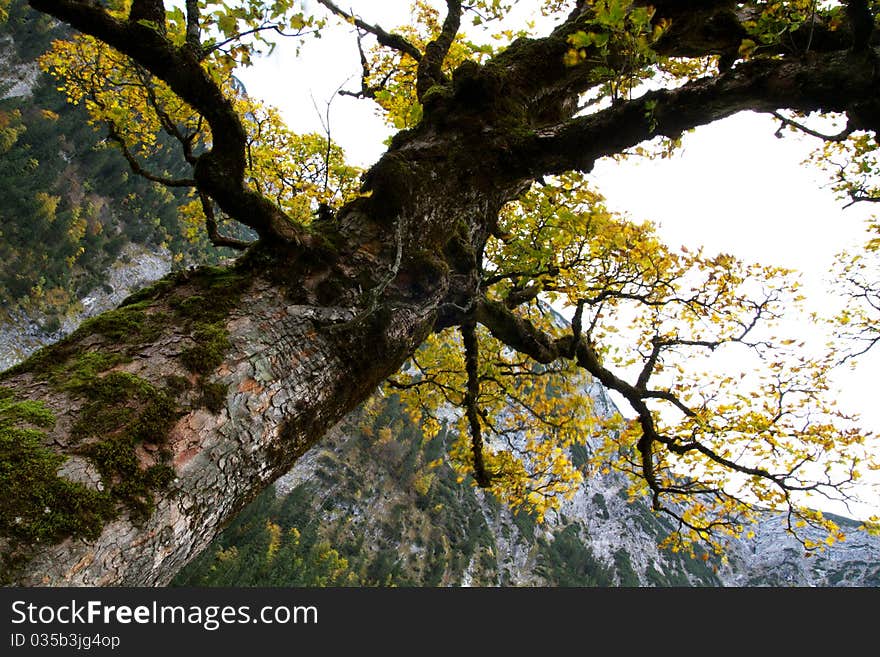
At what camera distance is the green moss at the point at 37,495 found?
123 centimetres

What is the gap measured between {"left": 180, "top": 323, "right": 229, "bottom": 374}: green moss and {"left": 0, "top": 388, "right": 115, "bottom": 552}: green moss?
50 centimetres

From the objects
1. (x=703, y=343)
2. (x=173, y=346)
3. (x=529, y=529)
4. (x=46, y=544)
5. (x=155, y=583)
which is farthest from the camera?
(x=529, y=529)

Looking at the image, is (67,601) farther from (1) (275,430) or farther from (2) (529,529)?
(2) (529,529)

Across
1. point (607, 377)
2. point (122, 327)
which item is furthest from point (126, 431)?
point (607, 377)

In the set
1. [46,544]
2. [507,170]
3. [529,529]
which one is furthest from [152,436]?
[529,529]

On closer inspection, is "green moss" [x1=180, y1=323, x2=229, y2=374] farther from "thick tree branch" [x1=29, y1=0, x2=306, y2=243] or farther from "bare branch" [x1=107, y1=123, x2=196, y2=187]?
"bare branch" [x1=107, y1=123, x2=196, y2=187]

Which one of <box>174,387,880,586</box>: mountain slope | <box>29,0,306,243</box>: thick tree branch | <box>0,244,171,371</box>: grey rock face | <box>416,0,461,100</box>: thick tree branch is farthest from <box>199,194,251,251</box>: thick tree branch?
<box>0,244,171,371</box>: grey rock face

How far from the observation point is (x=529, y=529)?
238 feet

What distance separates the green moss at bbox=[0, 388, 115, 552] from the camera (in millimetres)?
1229

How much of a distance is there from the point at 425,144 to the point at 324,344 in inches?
75.1

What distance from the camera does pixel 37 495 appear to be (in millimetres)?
1275

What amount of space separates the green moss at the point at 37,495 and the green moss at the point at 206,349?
0.50m

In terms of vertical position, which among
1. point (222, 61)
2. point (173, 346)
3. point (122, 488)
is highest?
point (222, 61)

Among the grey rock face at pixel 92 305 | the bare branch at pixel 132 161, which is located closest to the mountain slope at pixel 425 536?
the grey rock face at pixel 92 305
